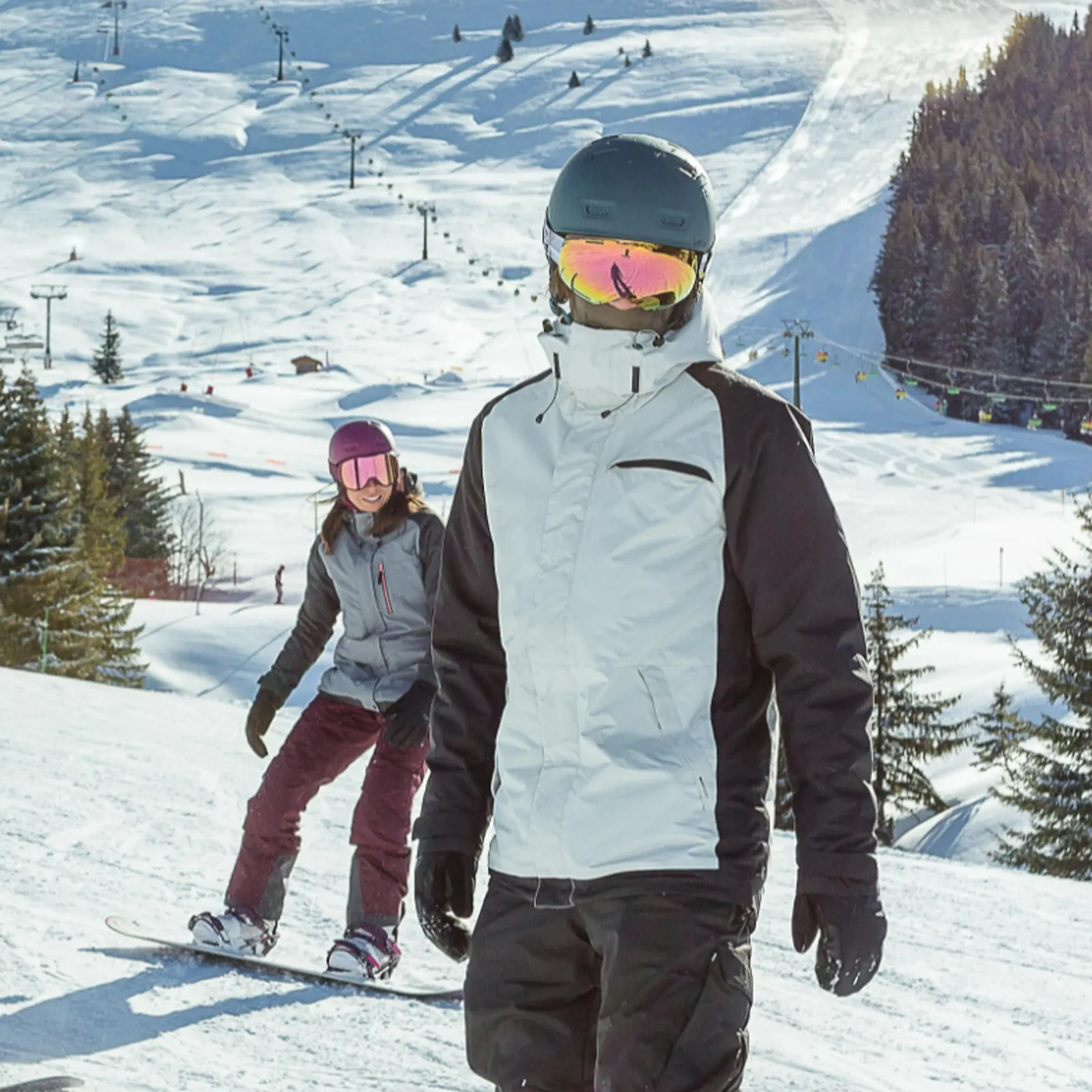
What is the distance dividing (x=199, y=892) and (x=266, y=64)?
122261 millimetres

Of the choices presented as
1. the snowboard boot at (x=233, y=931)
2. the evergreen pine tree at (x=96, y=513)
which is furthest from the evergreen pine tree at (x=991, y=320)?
the snowboard boot at (x=233, y=931)

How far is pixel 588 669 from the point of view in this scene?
2.17 m

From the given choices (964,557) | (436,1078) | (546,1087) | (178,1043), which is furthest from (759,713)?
(964,557)

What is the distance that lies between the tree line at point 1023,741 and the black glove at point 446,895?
45.6 feet

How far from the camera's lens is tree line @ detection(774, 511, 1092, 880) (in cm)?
1695

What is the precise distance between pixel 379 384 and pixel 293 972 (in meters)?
51.5

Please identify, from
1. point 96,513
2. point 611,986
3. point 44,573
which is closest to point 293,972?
point 611,986

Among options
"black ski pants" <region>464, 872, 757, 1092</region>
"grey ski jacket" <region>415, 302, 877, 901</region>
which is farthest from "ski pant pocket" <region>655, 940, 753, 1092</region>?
"grey ski jacket" <region>415, 302, 877, 901</region>

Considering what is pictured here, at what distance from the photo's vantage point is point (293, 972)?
4430 mm

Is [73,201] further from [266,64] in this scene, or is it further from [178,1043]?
[178,1043]

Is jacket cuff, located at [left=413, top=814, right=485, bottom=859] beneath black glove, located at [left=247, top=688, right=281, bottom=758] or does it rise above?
above

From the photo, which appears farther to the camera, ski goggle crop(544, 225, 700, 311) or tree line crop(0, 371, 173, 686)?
tree line crop(0, 371, 173, 686)

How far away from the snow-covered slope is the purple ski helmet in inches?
55.8

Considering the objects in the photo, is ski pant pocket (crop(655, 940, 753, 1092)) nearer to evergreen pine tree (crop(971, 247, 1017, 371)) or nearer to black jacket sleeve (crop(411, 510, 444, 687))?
black jacket sleeve (crop(411, 510, 444, 687))
